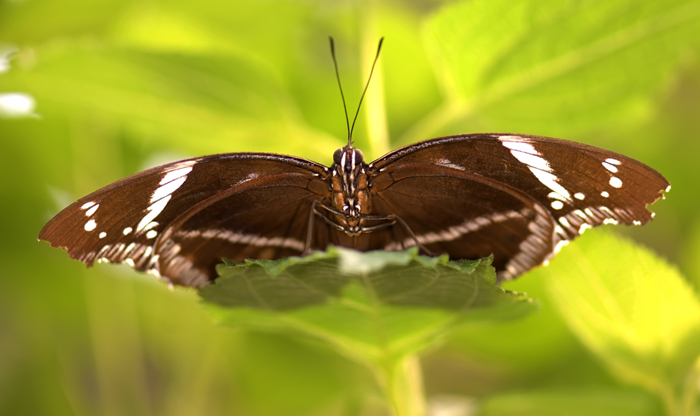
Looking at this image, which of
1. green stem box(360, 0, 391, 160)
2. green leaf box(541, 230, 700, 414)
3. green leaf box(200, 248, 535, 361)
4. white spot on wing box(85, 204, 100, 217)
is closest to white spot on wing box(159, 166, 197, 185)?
white spot on wing box(85, 204, 100, 217)

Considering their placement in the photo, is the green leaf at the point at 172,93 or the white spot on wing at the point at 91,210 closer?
the white spot on wing at the point at 91,210

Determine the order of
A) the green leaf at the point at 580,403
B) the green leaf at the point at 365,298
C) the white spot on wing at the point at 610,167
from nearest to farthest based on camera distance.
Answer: the green leaf at the point at 365,298
the white spot on wing at the point at 610,167
the green leaf at the point at 580,403

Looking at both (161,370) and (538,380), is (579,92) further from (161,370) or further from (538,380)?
(161,370)

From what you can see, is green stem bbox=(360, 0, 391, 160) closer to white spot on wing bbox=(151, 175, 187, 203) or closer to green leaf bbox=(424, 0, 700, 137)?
green leaf bbox=(424, 0, 700, 137)

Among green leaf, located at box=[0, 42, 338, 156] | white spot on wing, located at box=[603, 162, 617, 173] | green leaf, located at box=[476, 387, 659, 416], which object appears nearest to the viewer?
white spot on wing, located at box=[603, 162, 617, 173]

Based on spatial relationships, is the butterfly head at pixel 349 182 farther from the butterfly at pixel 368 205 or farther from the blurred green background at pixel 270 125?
the blurred green background at pixel 270 125

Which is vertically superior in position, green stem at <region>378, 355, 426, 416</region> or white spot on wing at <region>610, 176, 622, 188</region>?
white spot on wing at <region>610, 176, 622, 188</region>

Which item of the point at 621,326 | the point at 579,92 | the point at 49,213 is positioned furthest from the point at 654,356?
the point at 49,213

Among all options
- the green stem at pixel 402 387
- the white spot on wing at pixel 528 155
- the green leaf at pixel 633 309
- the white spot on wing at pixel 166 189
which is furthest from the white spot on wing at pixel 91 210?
the green leaf at pixel 633 309
